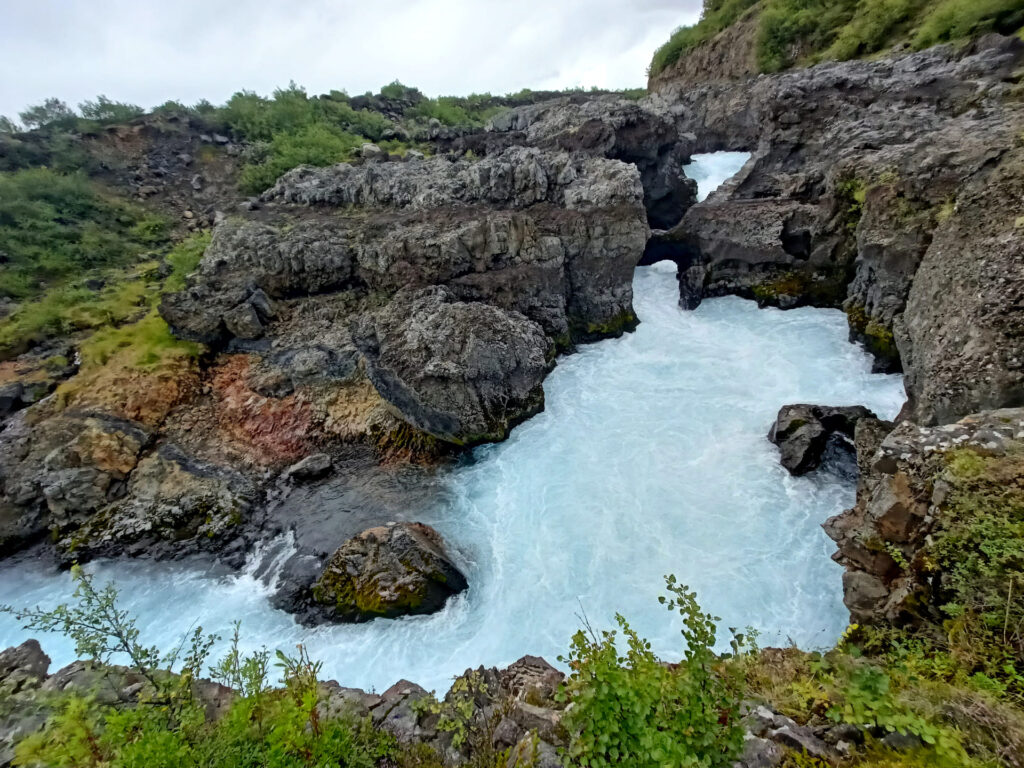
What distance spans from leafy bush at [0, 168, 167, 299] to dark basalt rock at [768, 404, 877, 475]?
95.2 feet

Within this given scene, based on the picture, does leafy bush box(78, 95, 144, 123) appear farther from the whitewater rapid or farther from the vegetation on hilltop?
the vegetation on hilltop

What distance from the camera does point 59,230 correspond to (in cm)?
2241

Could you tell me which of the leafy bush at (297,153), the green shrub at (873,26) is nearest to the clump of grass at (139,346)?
the leafy bush at (297,153)

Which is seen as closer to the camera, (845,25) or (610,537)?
(610,537)

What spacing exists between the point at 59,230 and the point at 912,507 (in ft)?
108

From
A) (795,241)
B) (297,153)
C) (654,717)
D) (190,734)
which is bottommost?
(190,734)

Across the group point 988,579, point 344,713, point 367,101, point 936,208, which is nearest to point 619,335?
point 936,208

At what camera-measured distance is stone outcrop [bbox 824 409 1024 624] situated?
5.80 m

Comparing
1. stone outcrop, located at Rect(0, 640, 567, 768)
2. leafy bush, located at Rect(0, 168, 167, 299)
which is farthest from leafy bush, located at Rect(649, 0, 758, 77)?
stone outcrop, located at Rect(0, 640, 567, 768)

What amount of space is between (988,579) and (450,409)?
11.7m

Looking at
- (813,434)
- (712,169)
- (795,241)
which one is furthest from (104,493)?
(712,169)

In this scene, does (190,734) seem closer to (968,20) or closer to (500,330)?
(500,330)

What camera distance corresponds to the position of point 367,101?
142 feet

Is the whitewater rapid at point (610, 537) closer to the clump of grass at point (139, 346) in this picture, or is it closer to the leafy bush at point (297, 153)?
the clump of grass at point (139, 346)
